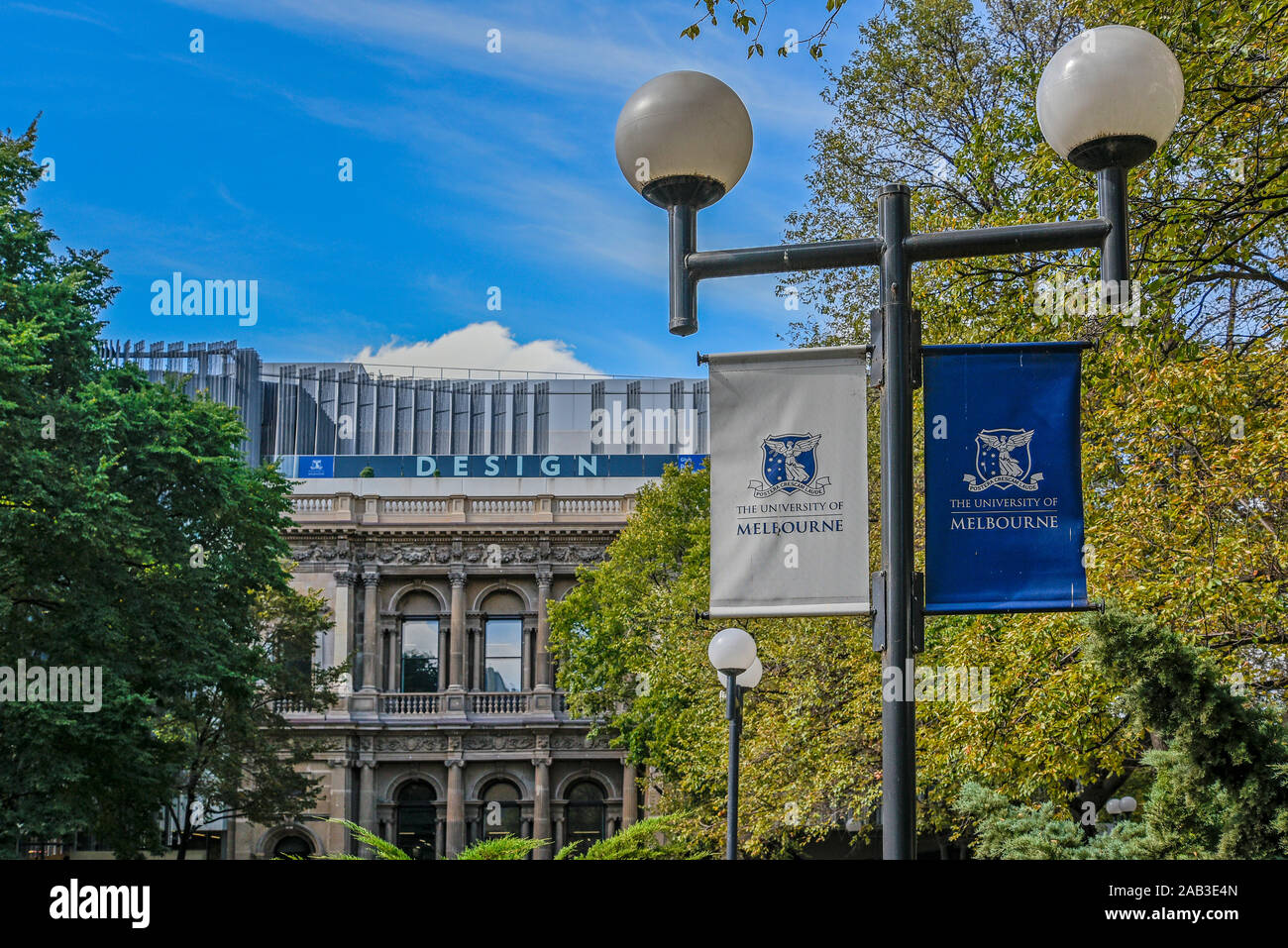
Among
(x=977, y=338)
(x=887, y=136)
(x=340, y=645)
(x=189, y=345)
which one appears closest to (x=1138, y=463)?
(x=977, y=338)

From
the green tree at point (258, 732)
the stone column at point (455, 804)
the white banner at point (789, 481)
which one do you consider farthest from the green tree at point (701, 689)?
the white banner at point (789, 481)

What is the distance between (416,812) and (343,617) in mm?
7418

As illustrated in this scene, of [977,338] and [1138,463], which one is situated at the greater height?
[977,338]

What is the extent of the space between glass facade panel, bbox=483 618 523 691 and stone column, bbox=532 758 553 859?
10.7ft

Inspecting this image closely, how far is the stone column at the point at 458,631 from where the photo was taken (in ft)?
161

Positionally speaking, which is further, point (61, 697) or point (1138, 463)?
point (61, 697)

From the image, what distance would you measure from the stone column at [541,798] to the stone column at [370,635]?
21.5ft

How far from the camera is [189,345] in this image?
219 ft

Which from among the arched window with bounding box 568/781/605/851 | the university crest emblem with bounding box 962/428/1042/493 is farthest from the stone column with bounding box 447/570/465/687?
the university crest emblem with bounding box 962/428/1042/493

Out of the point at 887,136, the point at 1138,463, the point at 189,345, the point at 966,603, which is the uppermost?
the point at 189,345

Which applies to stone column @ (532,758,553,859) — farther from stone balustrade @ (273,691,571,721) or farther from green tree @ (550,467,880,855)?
green tree @ (550,467,880,855)

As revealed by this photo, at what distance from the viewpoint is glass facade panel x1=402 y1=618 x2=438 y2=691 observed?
49.8m

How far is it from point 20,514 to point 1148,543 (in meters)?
18.2

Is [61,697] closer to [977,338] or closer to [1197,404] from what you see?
[977,338]
